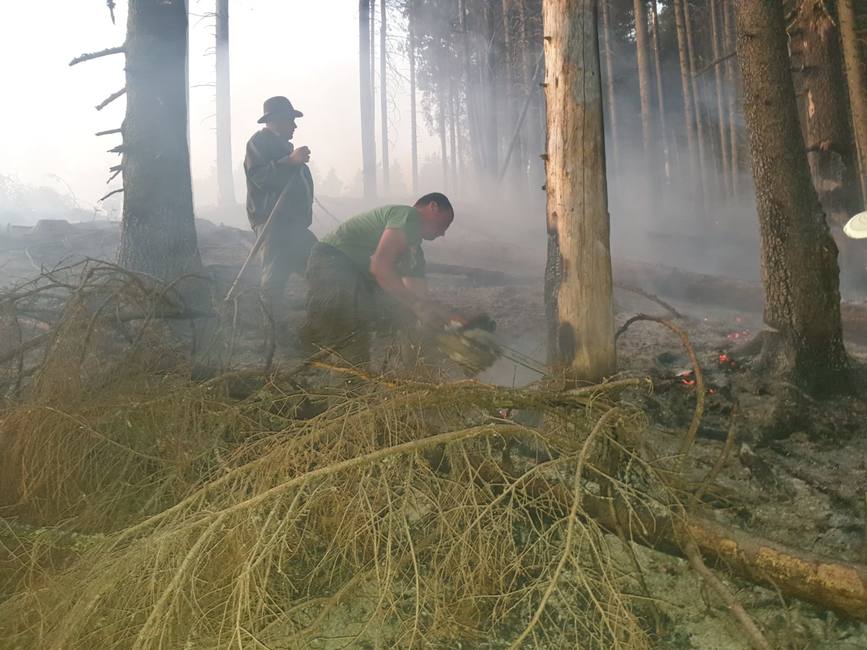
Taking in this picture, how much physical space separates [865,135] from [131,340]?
7214 mm

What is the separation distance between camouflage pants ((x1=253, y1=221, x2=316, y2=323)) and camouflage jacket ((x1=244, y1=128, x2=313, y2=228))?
109 mm

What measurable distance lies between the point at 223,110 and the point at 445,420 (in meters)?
20.1

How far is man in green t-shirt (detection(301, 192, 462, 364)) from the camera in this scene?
4094 mm

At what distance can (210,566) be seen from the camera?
1.84 metres

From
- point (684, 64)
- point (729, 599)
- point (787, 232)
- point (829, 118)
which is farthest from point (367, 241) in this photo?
point (684, 64)

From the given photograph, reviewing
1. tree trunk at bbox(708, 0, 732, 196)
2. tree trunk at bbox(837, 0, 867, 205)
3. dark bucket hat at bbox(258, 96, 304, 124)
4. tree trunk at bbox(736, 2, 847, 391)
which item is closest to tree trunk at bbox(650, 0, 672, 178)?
tree trunk at bbox(708, 0, 732, 196)

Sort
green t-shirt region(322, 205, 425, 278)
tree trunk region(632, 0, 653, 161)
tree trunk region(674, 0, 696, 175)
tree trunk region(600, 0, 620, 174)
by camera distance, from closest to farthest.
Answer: green t-shirt region(322, 205, 425, 278) < tree trunk region(632, 0, 653, 161) < tree trunk region(674, 0, 696, 175) < tree trunk region(600, 0, 620, 174)

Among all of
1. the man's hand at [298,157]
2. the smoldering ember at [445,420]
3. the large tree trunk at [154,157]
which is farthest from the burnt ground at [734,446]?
the man's hand at [298,157]

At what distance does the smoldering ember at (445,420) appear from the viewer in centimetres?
185

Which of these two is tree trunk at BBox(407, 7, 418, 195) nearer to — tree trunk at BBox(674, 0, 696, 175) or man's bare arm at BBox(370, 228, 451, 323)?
tree trunk at BBox(674, 0, 696, 175)

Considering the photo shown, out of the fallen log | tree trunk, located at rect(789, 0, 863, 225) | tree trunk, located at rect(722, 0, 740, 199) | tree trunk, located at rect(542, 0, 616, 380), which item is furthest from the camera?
tree trunk, located at rect(722, 0, 740, 199)

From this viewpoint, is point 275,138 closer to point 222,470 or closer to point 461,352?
point 461,352

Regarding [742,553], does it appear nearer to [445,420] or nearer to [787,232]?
[445,420]

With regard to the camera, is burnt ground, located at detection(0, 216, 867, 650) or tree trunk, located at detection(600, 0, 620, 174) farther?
tree trunk, located at detection(600, 0, 620, 174)
